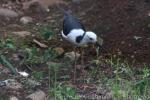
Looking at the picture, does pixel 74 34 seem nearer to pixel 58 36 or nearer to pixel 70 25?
pixel 70 25

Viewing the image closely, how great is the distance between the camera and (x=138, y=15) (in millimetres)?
6684

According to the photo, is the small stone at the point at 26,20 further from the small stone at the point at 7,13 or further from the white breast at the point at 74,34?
the white breast at the point at 74,34

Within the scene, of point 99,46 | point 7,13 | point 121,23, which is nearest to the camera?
point 99,46

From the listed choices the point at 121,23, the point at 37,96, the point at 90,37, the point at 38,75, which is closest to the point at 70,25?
the point at 90,37

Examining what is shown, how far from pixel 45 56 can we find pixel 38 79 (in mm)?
607

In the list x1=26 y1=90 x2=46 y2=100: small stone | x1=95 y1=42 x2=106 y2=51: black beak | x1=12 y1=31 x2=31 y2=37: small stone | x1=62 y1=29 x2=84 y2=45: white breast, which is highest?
x1=12 y1=31 x2=31 y2=37: small stone

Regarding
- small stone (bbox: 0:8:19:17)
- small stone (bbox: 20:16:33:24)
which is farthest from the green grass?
small stone (bbox: 0:8:19:17)

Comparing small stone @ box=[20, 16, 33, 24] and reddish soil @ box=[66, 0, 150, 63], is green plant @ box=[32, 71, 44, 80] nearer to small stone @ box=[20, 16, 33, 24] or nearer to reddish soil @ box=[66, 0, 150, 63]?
reddish soil @ box=[66, 0, 150, 63]

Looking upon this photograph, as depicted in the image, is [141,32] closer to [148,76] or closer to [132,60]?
[132,60]

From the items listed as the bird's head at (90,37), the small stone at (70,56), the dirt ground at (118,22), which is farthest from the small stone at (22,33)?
the bird's head at (90,37)

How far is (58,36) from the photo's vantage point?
6.47 m

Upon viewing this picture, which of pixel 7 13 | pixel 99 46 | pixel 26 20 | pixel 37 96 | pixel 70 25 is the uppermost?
pixel 7 13

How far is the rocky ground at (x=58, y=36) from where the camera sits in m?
4.95

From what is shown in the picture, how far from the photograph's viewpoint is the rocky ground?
4949 millimetres
